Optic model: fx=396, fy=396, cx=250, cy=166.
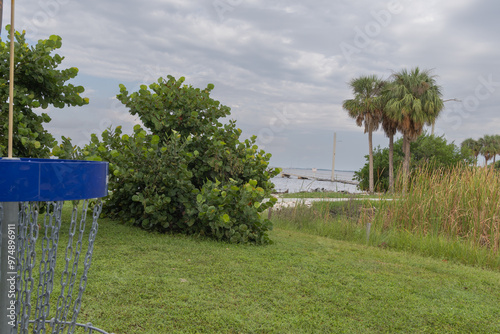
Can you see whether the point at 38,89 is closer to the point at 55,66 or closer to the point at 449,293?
the point at 55,66

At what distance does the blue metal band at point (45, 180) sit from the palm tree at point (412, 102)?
81.6 feet

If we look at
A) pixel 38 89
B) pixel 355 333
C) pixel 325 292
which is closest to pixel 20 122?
pixel 38 89

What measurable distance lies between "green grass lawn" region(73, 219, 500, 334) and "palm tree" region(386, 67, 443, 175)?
21205 mm

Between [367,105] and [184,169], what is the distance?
2409 centimetres

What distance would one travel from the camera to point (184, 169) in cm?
552

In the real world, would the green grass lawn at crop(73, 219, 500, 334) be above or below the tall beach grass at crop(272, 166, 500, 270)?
below

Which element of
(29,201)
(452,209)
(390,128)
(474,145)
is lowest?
(452,209)

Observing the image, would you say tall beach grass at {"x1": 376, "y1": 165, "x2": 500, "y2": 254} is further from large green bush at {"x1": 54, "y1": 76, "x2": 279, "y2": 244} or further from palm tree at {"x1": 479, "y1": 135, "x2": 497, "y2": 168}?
palm tree at {"x1": 479, "y1": 135, "x2": 497, "y2": 168}

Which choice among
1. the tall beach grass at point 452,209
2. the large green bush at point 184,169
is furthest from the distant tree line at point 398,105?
the large green bush at point 184,169

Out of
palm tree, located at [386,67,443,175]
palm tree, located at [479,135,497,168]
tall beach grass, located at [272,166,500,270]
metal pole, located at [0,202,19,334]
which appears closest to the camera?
metal pole, located at [0,202,19,334]

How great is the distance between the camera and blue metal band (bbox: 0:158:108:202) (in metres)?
1.49

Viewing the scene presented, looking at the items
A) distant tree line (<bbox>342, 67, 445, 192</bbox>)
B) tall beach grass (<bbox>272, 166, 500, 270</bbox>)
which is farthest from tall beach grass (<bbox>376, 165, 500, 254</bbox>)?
distant tree line (<bbox>342, 67, 445, 192</bbox>)

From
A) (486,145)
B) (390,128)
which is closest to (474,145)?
(486,145)

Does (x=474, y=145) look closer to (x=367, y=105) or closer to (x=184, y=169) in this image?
(x=367, y=105)
